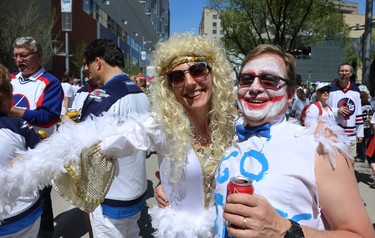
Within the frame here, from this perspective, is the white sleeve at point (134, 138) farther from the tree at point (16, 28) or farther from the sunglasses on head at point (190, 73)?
the tree at point (16, 28)

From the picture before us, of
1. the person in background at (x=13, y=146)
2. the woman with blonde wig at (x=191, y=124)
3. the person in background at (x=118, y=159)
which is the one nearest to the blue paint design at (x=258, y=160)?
the woman with blonde wig at (x=191, y=124)

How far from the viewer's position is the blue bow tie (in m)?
1.47

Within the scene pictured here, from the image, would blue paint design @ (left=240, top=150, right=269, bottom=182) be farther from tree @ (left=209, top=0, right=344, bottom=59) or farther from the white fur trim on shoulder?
tree @ (left=209, top=0, right=344, bottom=59)

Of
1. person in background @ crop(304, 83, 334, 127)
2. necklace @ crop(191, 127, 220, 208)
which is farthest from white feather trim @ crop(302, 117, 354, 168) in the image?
person in background @ crop(304, 83, 334, 127)

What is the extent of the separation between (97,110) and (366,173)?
6136 mm

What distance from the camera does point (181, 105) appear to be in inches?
78.9

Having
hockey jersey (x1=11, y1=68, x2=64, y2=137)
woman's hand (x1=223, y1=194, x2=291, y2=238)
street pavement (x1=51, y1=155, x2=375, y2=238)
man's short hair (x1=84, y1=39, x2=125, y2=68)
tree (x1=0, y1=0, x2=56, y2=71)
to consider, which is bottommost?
street pavement (x1=51, y1=155, x2=375, y2=238)

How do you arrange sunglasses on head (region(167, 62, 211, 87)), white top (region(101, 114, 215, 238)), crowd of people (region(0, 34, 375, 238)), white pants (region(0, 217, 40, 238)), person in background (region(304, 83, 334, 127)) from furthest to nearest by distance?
person in background (region(304, 83, 334, 127)), white pants (region(0, 217, 40, 238)), sunglasses on head (region(167, 62, 211, 87)), white top (region(101, 114, 215, 238)), crowd of people (region(0, 34, 375, 238))

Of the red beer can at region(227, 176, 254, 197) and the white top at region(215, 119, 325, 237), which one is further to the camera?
the white top at region(215, 119, 325, 237)

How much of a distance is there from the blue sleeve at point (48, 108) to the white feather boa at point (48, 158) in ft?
5.49

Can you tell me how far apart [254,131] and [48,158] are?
1.00 metres

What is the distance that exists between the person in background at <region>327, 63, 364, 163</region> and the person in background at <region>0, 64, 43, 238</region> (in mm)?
4887

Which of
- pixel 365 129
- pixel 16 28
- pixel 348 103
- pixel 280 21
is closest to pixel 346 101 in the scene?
pixel 348 103

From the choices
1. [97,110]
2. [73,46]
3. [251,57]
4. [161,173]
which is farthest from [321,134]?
[73,46]
